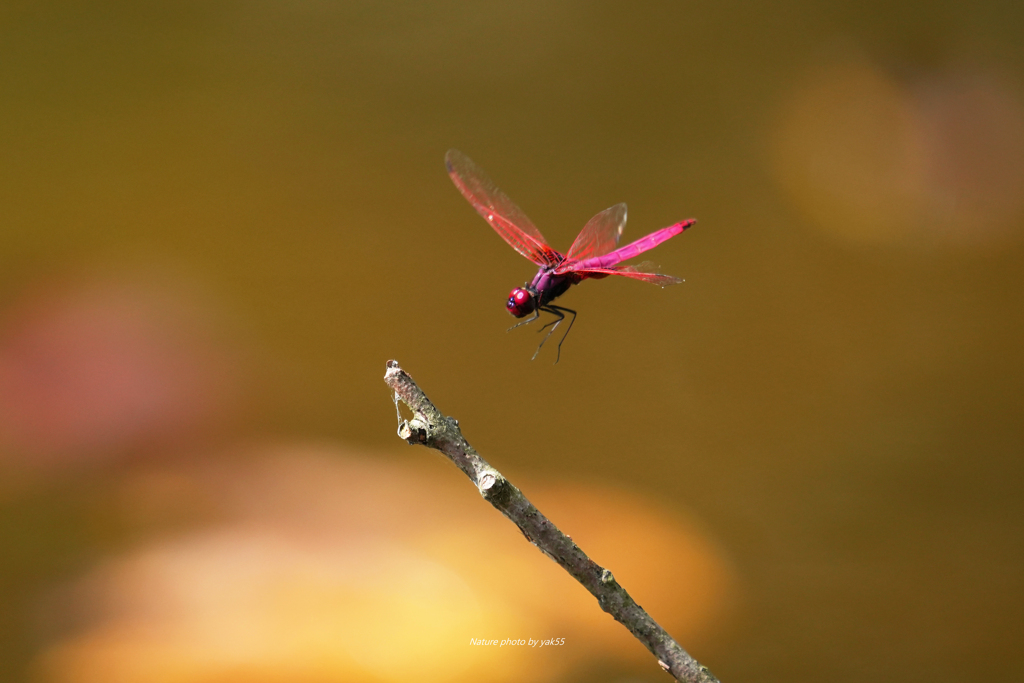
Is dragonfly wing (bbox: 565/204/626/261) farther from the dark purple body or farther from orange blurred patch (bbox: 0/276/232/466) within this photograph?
orange blurred patch (bbox: 0/276/232/466)

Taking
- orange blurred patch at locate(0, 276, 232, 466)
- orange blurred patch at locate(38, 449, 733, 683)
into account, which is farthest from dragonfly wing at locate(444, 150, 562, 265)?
orange blurred patch at locate(0, 276, 232, 466)

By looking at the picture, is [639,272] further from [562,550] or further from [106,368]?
[106,368]

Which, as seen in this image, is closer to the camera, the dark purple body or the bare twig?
the bare twig

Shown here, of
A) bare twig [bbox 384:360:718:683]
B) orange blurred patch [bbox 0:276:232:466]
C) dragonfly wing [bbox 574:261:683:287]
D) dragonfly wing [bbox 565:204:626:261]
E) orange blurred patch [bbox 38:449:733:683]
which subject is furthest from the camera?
orange blurred patch [bbox 0:276:232:466]

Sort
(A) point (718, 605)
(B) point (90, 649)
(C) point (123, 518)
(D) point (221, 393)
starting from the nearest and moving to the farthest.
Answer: (B) point (90, 649)
(A) point (718, 605)
(C) point (123, 518)
(D) point (221, 393)

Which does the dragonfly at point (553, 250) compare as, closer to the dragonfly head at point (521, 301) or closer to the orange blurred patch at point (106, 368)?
the dragonfly head at point (521, 301)

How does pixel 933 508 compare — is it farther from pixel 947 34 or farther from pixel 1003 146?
pixel 947 34

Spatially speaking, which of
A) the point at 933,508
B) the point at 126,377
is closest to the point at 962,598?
the point at 933,508

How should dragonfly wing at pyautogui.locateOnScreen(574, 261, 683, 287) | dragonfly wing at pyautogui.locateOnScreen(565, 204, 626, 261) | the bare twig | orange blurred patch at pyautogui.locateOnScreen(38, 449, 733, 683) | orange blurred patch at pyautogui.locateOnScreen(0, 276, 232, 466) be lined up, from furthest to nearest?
orange blurred patch at pyautogui.locateOnScreen(0, 276, 232, 466), orange blurred patch at pyautogui.locateOnScreen(38, 449, 733, 683), dragonfly wing at pyautogui.locateOnScreen(565, 204, 626, 261), dragonfly wing at pyautogui.locateOnScreen(574, 261, 683, 287), the bare twig
